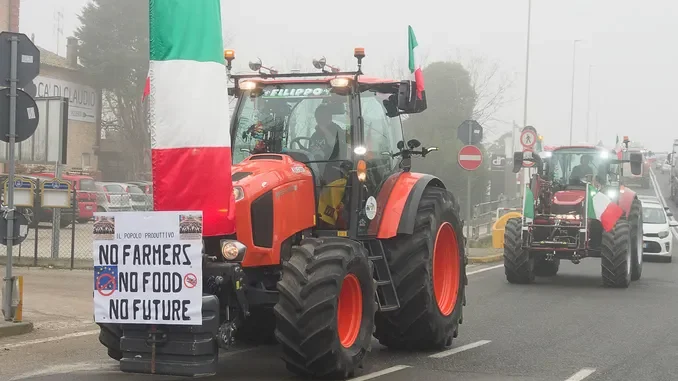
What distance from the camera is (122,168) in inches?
2368

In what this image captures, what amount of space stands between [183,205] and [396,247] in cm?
276

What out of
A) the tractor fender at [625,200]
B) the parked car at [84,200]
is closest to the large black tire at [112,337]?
the tractor fender at [625,200]

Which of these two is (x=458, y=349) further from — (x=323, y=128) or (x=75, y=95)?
(x=75, y=95)

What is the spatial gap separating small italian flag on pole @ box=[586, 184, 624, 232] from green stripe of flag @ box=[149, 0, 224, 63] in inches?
448

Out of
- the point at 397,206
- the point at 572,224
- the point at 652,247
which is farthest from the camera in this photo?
the point at 652,247

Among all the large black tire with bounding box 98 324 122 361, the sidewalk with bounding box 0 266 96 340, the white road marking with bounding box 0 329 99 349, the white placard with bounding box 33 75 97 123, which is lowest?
the sidewalk with bounding box 0 266 96 340

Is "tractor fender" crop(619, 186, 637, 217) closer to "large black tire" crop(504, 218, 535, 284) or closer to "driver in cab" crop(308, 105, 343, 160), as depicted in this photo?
"large black tire" crop(504, 218, 535, 284)

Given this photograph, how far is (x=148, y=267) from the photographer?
7.50 m

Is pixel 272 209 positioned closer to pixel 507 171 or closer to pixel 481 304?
pixel 481 304

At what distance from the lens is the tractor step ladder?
9.59 meters

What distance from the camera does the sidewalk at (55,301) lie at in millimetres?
11405

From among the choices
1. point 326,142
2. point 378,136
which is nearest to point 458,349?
point 378,136

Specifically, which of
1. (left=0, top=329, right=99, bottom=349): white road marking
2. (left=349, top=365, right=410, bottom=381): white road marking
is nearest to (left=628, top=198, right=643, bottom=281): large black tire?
(left=349, top=365, right=410, bottom=381): white road marking

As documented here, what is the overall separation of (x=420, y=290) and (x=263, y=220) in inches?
83.2
